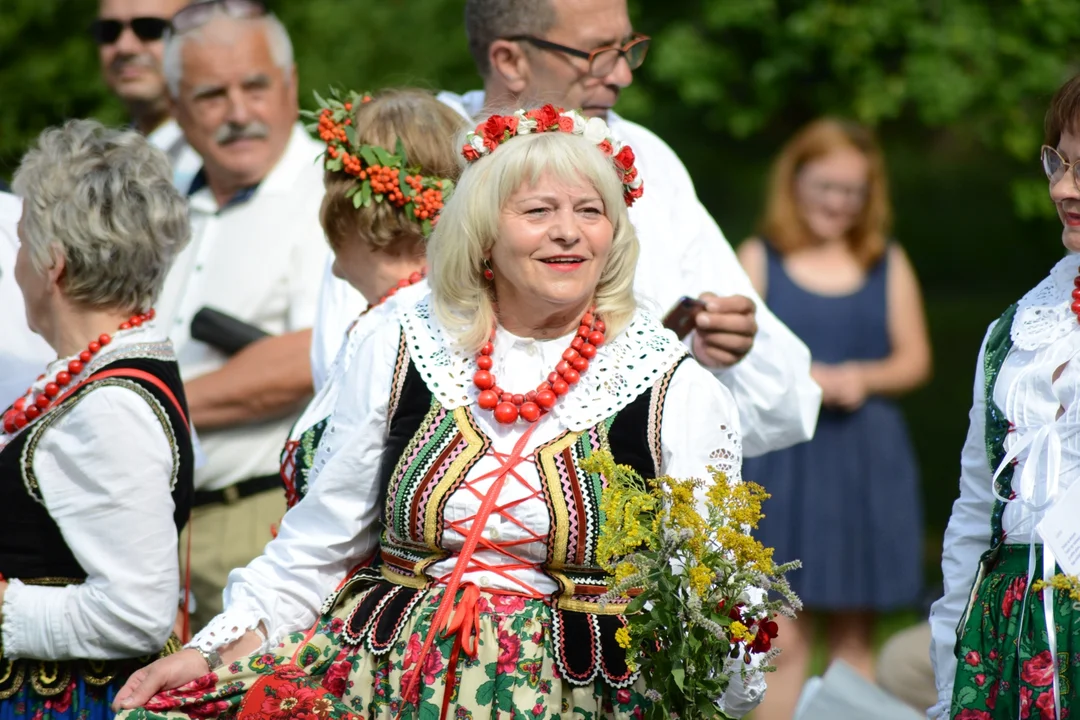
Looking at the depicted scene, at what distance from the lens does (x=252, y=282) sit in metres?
4.89

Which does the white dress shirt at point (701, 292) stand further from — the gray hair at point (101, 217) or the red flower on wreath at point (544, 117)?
the red flower on wreath at point (544, 117)

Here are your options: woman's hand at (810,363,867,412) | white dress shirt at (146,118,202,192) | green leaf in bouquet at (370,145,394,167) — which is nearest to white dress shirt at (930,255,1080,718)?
green leaf in bouquet at (370,145,394,167)

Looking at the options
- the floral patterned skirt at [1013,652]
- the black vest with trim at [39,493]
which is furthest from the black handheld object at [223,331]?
the floral patterned skirt at [1013,652]

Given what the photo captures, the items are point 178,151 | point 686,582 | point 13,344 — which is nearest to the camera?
point 686,582

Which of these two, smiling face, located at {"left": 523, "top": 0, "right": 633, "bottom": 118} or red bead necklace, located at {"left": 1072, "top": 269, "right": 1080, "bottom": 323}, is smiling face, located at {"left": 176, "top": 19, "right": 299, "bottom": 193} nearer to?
smiling face, located at {"left": 523, "top": 0, "right": 633, "bottom": 118}

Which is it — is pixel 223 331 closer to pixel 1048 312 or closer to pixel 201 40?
pixel 201 40

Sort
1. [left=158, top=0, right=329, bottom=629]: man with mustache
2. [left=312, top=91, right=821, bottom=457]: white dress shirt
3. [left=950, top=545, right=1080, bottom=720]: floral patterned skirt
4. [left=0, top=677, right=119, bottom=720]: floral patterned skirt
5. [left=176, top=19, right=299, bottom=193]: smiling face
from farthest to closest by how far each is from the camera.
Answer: [left=176, top=19, right=299, bottom=193]: smiling face
[left=158, top=0, right=329, bottom=629]: man with mustache
[left=312, top=91, right=821, bottom=457]: white dress shirt
[left=0, top=677, right=119, bottom=720]: floral patterned skirt
[left=950, top=545, right=1080, bottom=720]: floral patterned skirt

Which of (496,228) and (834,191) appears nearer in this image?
(496,228)

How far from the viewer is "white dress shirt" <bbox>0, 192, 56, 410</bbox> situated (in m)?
4.36

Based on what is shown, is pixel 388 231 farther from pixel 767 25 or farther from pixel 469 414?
pixel 767 25

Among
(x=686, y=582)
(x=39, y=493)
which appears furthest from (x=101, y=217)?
(x=686, y=582)

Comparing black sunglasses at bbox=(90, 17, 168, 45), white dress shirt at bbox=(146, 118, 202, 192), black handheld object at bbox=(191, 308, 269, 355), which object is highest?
black sunglasses at bbox=(90, 17, 168, 45)

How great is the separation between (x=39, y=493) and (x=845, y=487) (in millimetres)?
3758

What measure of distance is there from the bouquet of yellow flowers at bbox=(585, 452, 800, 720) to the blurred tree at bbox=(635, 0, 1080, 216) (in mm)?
5338
